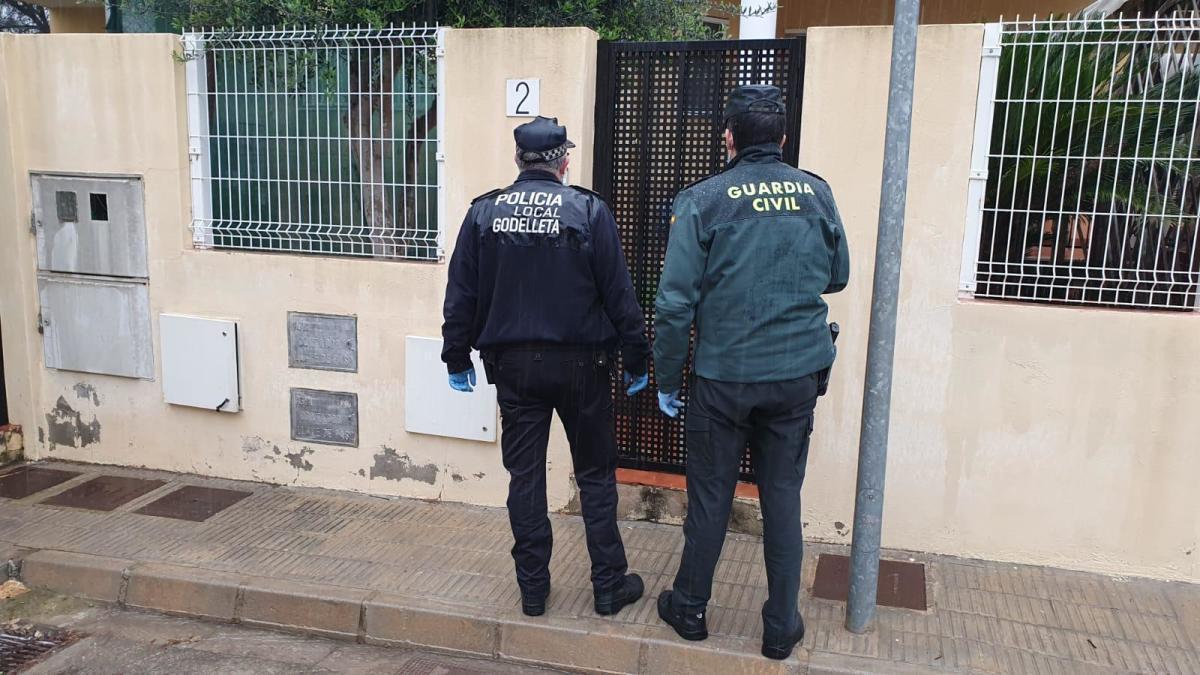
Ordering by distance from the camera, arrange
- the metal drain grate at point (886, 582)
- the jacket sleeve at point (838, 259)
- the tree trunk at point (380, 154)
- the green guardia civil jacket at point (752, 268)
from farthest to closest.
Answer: the tree trunk at point (380, 154) < the metal drain grate at point (886, 582) < the jacket sleeve at point (838, 259) < the green guardia civil jacket at point (752, 268)

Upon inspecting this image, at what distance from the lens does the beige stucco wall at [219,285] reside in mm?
4910

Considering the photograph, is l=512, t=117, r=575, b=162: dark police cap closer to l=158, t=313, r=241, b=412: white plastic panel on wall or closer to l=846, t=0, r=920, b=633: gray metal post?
l=846, t=0, r=920, b=633: gray metal post

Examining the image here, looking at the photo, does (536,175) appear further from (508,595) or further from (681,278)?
(508,595)

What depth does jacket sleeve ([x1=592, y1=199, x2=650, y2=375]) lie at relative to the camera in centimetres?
366

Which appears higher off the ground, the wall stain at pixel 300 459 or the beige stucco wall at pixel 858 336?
the beige stucco wall at pixel 858 336

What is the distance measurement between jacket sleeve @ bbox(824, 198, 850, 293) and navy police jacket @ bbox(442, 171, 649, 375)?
0.77 metres

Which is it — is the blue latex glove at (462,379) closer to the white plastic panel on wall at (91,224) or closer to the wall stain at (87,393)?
the white plastic panel on wall at (91,224)

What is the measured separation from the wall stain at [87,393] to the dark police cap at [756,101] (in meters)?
4.49

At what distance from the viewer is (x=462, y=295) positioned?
380 centimetres

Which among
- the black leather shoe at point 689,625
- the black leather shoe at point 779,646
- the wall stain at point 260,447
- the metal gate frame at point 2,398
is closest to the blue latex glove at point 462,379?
the black leather shoe at point 689,625

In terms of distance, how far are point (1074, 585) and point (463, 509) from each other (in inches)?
121

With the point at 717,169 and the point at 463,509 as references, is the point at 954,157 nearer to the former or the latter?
the point at 717,169

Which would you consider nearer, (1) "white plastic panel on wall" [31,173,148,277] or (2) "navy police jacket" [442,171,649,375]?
(2) "navy police jacket" [442,171,649,375]

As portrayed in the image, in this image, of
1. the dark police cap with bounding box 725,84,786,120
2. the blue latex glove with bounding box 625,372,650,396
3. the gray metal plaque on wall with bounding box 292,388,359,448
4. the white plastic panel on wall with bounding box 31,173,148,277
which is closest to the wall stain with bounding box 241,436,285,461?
the gray metal plaque on wall with bounding box 292,388,359,448
